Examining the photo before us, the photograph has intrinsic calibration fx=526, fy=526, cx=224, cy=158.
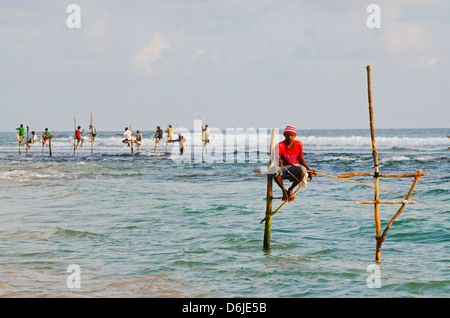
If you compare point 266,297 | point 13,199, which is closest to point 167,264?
point 266,297

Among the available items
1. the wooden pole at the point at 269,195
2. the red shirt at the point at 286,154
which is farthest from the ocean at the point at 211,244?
the red shirt at the point at 286,154

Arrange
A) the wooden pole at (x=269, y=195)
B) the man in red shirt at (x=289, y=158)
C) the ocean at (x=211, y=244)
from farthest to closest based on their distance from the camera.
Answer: the wooden pole at (x=269, y=195)
the man in red shirt at (x=289, y=158)
the ocean at (x=211, y=244)

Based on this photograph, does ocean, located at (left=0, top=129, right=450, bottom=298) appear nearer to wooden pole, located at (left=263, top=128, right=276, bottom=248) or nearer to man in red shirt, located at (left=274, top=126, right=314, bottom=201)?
wooden pole, located at (left=263, top=128, right=276, bottom=248)

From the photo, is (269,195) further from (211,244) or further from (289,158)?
(211,244)

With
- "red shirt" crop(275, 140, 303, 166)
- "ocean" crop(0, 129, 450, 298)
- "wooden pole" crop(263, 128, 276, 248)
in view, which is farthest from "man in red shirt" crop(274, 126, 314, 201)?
"ocean" crop(0, 129, 450, 298)

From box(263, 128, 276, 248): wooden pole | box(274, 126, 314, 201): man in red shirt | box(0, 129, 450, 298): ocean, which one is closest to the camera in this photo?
box(0, 129, 450, 298): ocean

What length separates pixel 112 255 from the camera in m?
10.8

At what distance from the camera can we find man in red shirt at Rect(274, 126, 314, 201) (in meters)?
9.55

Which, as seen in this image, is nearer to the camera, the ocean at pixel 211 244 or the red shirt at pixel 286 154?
the ocean at pixel 211 244

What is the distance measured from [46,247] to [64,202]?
7039mm

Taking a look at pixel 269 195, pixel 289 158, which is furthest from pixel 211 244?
pixel 289 158

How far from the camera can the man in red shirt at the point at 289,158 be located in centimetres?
955

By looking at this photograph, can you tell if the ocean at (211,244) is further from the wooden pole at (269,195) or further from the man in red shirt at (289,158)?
the man in red shirt at (289,158)
